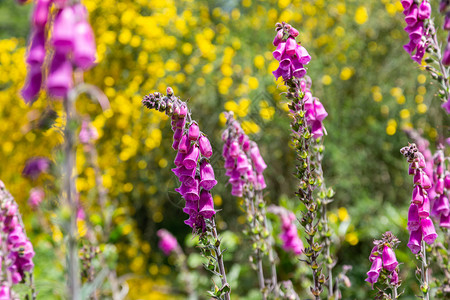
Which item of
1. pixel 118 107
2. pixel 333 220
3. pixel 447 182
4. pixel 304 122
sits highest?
pixel 118 107

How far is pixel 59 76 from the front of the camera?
1.03 meters

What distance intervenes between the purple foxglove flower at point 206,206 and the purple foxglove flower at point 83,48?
2.51ft

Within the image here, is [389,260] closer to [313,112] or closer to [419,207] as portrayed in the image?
[419,207]

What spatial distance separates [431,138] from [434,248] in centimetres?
454

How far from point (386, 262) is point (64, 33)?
139cm

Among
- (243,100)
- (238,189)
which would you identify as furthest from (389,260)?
(243,100)

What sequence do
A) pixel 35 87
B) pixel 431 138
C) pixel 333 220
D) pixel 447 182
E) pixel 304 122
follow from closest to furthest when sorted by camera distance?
pixel 35 87 < pixel 447 182 < pixel 304 122 < pixel 333 220 < pixel 431 138

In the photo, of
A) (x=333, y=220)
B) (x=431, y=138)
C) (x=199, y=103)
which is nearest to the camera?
(x=333, y=220)

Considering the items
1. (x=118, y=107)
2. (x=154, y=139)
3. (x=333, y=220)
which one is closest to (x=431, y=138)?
(x=333, y=220)

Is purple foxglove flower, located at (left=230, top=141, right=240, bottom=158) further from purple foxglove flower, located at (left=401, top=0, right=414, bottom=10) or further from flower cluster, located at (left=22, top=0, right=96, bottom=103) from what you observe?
flower cluster, located at (left=22, top=0, right=96, bottom=103)

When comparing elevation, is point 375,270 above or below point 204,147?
below

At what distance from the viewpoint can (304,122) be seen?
1914 millimetres

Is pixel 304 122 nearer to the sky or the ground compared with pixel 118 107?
nearer to the ground

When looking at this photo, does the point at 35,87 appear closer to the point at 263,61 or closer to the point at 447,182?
the point at 447,182
